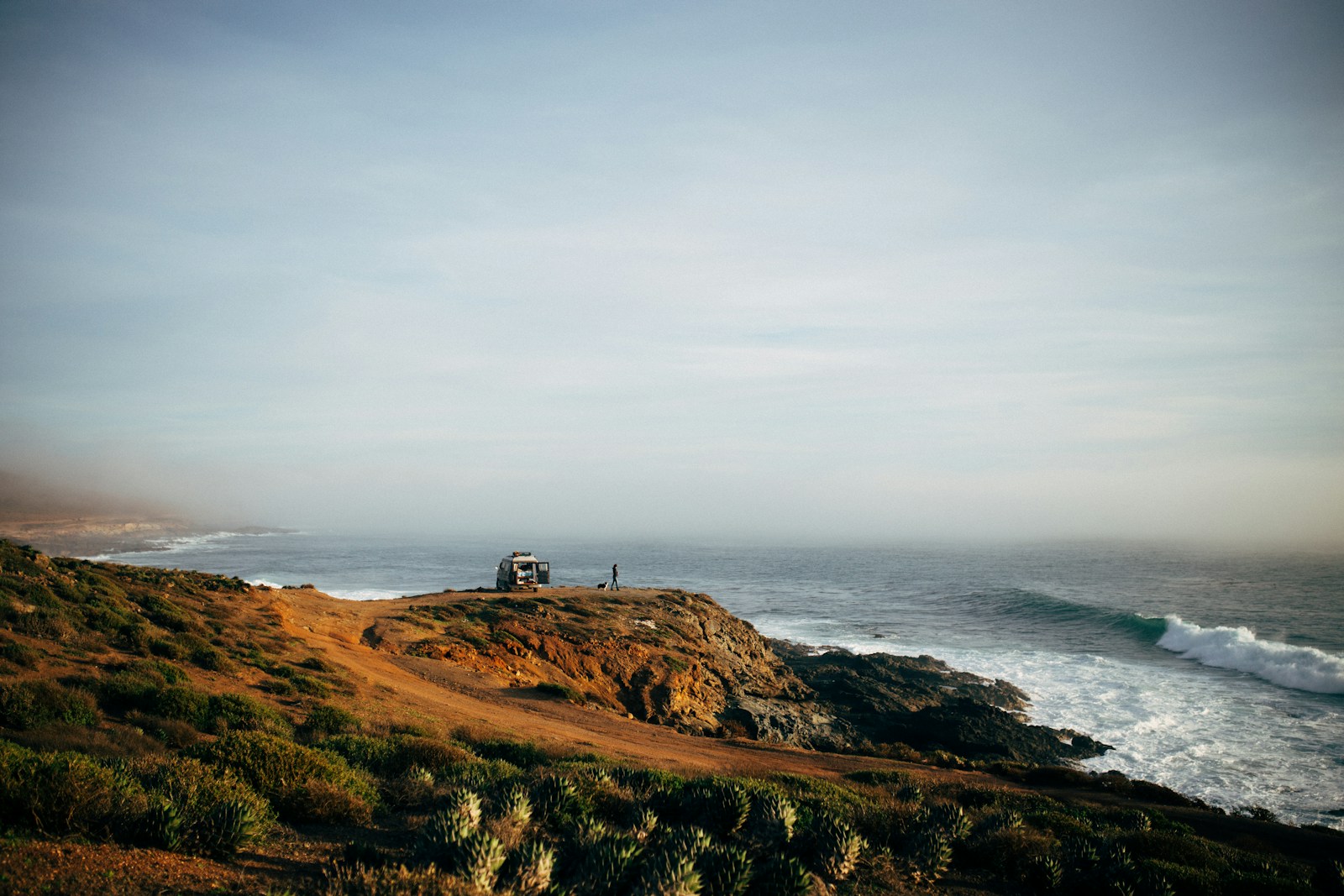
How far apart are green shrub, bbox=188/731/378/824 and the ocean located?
24737 mm

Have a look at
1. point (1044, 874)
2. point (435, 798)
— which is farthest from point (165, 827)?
point (1044, 874)

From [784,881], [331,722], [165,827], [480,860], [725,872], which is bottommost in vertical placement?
[331,722]

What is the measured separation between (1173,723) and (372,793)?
32267mm

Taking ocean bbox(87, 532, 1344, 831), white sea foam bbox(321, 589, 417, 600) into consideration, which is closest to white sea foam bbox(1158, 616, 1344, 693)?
ocean bbox(87, 532, 1344, 831)

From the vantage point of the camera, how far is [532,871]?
15.6ft

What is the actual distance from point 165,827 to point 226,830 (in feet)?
1.43

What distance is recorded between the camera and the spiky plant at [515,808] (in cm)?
607

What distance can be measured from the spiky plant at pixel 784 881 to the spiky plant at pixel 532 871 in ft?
5.62

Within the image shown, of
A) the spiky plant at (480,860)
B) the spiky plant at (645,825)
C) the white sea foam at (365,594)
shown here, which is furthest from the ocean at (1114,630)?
the spiky plant at (480,860)

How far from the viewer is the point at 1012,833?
7.73 metres

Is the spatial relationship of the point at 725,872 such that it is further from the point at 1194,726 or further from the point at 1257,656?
the point at 1257,656

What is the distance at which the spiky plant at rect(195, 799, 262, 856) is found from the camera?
17.4 feet

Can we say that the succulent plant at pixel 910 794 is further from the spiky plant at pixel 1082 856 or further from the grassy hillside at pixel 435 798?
the spiky plant at pixel 1082 856

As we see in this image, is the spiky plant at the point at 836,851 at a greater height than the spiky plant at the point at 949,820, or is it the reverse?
the spiky plant at the point at 836,851
